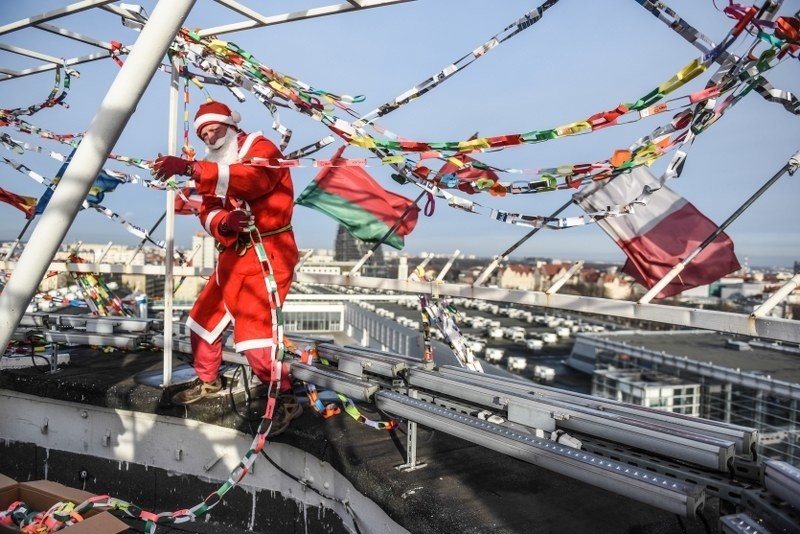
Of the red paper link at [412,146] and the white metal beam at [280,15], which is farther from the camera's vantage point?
the red paper link at [412,146]

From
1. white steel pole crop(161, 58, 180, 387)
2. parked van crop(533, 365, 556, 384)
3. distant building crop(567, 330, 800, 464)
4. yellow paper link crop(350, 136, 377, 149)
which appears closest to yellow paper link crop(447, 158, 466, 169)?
yellow paper link crop(350, 136, 377, 149)

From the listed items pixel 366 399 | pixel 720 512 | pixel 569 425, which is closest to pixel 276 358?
pixel 366 399

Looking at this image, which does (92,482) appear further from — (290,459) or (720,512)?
(720,512)

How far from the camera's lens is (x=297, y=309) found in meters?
26.4

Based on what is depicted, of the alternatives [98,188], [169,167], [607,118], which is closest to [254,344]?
[169,167]

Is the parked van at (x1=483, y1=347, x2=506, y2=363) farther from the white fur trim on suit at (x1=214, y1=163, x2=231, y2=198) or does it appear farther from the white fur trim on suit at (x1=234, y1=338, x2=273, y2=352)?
the white fur trim on suit at (x1=214, y1=163, x2=231, y2=198)

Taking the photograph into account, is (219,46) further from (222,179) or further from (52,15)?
(222,179)

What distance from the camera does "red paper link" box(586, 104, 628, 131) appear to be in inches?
103

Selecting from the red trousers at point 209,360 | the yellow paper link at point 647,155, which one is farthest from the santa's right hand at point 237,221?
the yellow paper link at point 647,155

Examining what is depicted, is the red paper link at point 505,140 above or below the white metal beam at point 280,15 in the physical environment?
below

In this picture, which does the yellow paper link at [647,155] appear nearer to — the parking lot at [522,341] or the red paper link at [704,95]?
the red paper link at [704,95]

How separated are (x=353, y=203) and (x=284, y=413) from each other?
2039 mm

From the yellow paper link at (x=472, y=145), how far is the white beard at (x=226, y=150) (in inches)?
62.6

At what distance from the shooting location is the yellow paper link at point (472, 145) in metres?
2.89
